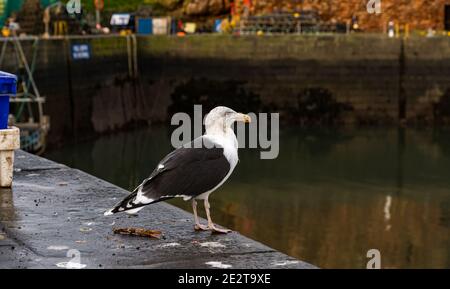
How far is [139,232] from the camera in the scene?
7684 mm

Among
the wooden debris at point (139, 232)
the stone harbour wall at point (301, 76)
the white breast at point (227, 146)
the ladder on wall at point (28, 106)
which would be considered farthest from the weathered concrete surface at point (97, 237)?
the stone harbour wall at point (301, 76)

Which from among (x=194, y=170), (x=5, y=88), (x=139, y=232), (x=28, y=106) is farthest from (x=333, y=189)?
(x=194, y=170)

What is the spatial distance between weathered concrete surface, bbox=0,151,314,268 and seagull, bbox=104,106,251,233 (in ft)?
1.06

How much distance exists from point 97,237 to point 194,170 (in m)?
0.90

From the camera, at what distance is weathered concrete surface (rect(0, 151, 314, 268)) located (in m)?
6.93

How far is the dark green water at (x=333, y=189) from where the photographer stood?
19156 mm

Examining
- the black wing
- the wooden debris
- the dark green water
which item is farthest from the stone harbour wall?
the black wing

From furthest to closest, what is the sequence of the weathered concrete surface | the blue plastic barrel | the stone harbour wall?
1. the stone harbour wall
2. the blue plastic barrel
3. the weathered concrete surface

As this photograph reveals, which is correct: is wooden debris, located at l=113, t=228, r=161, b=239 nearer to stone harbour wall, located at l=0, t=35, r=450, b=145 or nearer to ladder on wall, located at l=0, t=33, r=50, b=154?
ladder on wall, located at l=0, t=33, r=50, b=154

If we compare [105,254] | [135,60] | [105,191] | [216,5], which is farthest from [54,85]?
[105,254]

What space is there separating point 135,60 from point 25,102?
31.1ft

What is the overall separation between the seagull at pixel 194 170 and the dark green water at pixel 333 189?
10.1 metres

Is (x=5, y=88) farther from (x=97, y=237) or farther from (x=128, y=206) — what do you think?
(x=128, y=206)

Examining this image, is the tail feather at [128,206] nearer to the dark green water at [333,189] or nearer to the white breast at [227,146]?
the white breast at [227,146]
